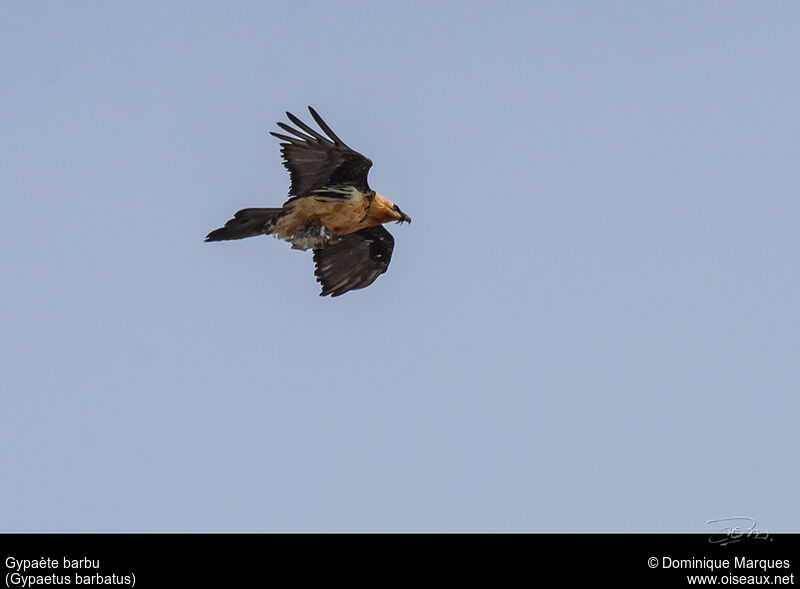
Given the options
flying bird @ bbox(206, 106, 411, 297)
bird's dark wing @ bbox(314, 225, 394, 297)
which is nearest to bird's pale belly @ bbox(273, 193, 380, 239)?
flying bird @ bbox(206, 106, 411, 297)

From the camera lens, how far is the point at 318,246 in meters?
24.7

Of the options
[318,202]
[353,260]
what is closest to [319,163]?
[318,202]

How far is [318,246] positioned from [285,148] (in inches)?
74.4

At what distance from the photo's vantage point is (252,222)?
77.5ft

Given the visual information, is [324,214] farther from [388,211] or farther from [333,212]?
[388,211]

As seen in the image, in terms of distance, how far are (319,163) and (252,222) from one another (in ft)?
4.40

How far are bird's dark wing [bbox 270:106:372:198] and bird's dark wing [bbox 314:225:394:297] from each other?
1989mm

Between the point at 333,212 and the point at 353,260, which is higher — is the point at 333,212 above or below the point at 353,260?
below

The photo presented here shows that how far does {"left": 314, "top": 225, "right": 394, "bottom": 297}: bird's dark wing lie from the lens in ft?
84.3

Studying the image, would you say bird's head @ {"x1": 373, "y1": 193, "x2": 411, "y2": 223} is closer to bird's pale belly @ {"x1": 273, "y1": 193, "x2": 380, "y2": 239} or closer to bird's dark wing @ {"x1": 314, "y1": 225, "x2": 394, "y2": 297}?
bird's pale belly @ {"x1": 273, "y1": 193, "x2": 380, "y2": 239}

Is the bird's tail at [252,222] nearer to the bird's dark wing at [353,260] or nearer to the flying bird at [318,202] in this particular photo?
the flying bird at [318,202]

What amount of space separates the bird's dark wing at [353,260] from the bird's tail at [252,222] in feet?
6.92

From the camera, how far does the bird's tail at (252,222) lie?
23500mm
